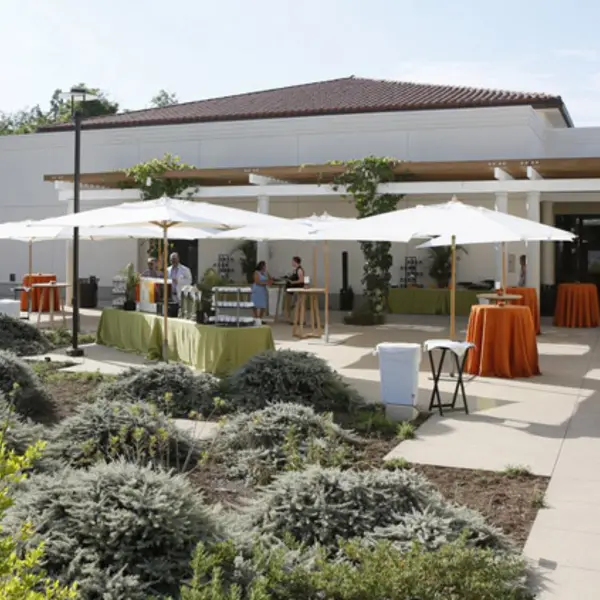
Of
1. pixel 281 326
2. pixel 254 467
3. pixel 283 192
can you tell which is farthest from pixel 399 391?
pixel 283 192

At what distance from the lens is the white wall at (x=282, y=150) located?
23484mm

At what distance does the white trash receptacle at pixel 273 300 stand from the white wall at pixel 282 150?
456 cm

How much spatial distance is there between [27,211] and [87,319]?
33.2 feet

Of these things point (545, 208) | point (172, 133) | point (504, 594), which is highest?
point (172, 133)

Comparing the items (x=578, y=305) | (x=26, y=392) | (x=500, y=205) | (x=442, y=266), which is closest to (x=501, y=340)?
(x=26, y=392)

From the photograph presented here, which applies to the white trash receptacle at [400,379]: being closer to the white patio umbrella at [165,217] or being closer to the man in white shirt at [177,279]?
the white patio umbrella at [165,217]

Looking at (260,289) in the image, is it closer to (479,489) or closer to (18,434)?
(18,434)

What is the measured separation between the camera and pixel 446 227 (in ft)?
37.4

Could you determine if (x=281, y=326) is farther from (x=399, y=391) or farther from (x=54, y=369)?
(x=399, y=391)

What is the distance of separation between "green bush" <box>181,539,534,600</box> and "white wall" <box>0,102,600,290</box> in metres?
20.0

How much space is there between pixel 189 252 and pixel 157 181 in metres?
5.25

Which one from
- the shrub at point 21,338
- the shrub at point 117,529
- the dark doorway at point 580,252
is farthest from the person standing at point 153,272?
the dark doorway at point 580,252

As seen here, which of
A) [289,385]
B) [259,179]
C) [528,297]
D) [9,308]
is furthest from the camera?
[259,179]

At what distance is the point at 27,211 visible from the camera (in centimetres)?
2944
